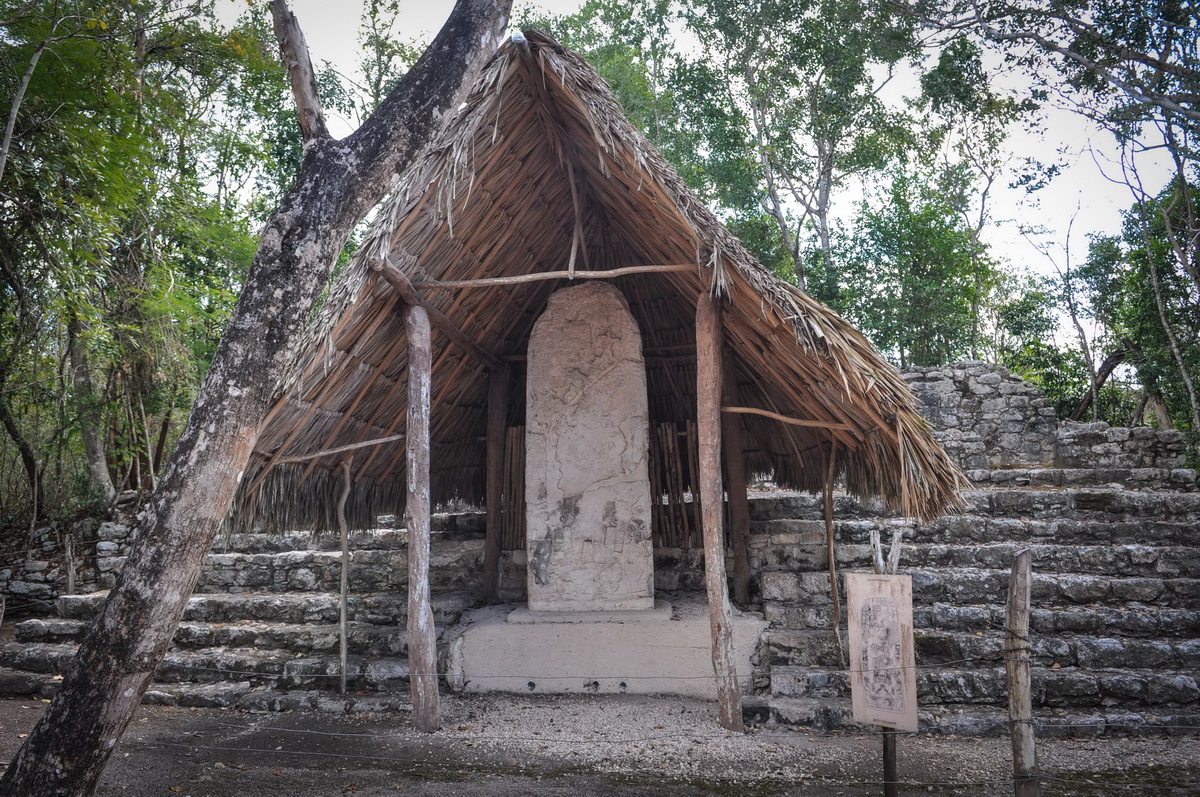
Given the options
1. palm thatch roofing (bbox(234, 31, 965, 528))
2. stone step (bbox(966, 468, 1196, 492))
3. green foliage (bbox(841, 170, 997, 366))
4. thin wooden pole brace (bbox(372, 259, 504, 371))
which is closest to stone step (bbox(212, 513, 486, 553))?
palm thatch roofing (bbox(234, 31, 965, 528))

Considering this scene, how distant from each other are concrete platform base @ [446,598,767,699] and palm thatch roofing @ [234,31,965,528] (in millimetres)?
1394

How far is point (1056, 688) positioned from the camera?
4.14 m

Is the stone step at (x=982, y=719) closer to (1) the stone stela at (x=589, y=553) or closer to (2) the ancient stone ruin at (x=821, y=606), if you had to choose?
(2) the ancient stone ruin at (x=821, y=606)

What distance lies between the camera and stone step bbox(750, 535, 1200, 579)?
17.5ft

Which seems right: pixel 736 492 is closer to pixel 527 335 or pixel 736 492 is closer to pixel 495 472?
pixel 495 472

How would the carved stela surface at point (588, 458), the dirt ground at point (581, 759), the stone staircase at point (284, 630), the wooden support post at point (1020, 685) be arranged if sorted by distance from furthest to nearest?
the carved stela surface at point (588, 458)
the stone staircase at point (284, 630)
the dirt ground at point (581, 759)
the wooden support post at point (1020, 685)

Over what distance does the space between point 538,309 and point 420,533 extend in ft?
7.71

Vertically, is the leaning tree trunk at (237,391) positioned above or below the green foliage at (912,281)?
Result: below

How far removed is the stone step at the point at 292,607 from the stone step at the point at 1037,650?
2.36 meters

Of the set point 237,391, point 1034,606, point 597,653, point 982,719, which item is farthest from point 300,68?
point 1034,606

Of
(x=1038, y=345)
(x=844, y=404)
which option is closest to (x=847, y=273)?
(x=1038, y=345)

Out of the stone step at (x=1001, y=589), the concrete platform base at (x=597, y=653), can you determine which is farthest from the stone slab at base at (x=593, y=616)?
the stone step at (x=1001, y=589)

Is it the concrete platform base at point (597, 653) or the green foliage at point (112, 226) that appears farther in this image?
the green foliage at point (112, 226)

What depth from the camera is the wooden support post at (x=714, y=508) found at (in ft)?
12.7
